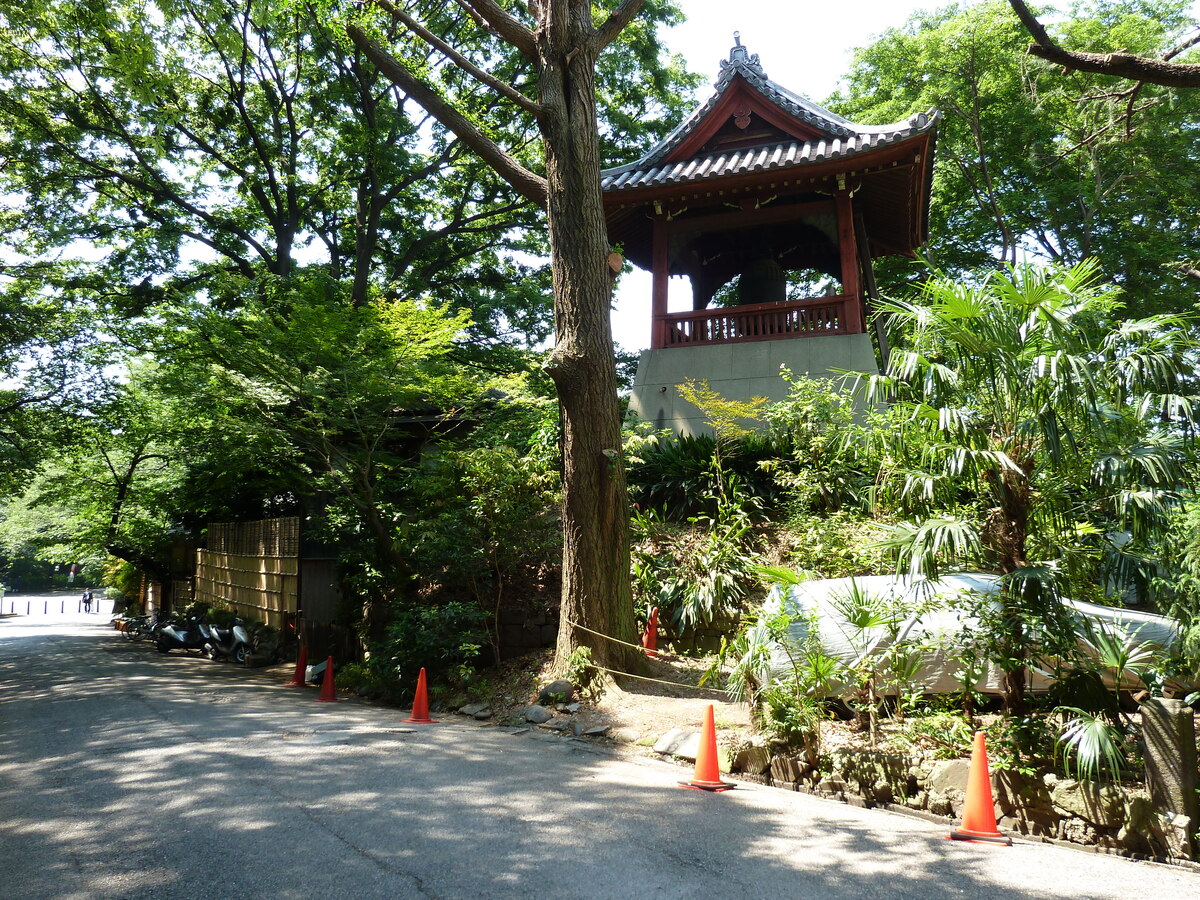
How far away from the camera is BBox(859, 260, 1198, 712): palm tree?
5219 mm

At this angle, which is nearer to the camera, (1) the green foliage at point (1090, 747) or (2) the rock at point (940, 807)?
(1) the green foliage at point (1090, 747)

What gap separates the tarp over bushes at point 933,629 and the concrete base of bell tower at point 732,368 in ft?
20.1

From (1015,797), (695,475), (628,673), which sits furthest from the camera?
(695,475)

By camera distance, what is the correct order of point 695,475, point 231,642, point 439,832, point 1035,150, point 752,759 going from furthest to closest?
point 1035,150 → point 231,642 → point 695,475 → point 752,759 → point 439,832

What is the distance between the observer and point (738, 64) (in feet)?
Answer: 45.4

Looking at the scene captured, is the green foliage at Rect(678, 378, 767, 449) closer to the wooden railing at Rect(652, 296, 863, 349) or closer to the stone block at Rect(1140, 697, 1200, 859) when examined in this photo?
the wooden railing at Rect(652, 296, 863, 349)

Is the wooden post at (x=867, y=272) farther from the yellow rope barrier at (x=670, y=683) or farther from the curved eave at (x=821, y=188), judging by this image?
the yellow rope barrier at (x=670, y=683)

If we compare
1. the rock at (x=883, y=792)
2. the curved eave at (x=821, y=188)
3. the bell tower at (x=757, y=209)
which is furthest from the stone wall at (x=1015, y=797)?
the curved eave at (x=821, y=188)

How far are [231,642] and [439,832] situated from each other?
12632mm

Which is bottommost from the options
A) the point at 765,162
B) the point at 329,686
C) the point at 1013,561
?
the point at 329,686

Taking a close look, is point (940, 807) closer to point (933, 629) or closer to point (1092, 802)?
point (1092, 802)

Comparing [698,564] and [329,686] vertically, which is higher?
[698,564]

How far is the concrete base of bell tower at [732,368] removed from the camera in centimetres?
1241

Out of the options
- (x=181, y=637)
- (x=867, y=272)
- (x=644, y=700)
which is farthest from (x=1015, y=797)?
(x=181, y=637)
